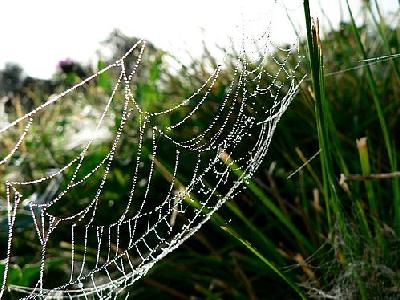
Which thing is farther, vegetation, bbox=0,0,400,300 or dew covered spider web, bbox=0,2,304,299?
dew covered spider web, bbox=0,2,304,299

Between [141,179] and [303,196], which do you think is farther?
[141,179]

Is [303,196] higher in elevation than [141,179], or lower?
lower

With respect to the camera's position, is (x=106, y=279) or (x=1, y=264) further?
(x=106, y=279)

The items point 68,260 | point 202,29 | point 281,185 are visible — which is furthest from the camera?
point 202,29

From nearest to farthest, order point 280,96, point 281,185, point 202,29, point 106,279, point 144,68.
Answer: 1. point 106,279
2. point 281,185
3. point 280,96
4. point 202,29
5. point 144,68

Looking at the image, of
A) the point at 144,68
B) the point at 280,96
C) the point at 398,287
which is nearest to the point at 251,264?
the point at 398,287

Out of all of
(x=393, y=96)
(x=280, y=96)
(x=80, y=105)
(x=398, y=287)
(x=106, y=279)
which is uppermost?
(x=80, y=105)

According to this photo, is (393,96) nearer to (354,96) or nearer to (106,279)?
(354,96)

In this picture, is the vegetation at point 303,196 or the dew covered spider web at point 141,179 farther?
the dew covered spider web at point 141,179
